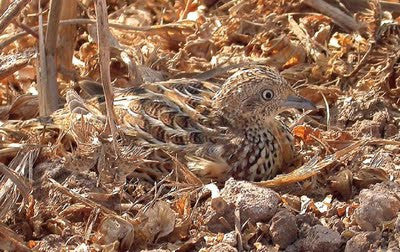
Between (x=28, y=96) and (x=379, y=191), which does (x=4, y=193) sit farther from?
(x=379, y=191)

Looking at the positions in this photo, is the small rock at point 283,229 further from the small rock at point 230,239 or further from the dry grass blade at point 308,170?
the dry grass blade at point 308,170

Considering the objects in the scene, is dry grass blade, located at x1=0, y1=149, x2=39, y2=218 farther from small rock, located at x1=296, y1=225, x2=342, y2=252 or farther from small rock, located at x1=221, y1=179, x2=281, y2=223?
small rock, located at x1=296, y1=225, x2=342, y2=252

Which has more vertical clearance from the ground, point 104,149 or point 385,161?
point 104,149

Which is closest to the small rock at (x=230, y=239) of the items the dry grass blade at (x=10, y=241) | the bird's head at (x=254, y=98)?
the dry grass blade at (x=10, y=241)

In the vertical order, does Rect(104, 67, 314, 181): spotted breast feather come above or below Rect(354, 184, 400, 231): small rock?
above

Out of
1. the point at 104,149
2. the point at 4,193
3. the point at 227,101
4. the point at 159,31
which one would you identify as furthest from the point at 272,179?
the point at 159,31

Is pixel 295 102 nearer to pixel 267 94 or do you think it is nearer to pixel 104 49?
pixel 267 94

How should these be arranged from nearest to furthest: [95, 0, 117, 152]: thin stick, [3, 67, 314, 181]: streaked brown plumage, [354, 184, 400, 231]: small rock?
[95, 0, 117, 152]: thin stick < [354, 184, 400, 231]: small rock < [3, 67, 314, 181]: streaked brown plumage

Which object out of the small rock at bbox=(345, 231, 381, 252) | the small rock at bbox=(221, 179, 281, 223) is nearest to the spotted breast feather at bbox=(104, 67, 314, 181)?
the small rock at bbox=(221, 179, 281, 223)
